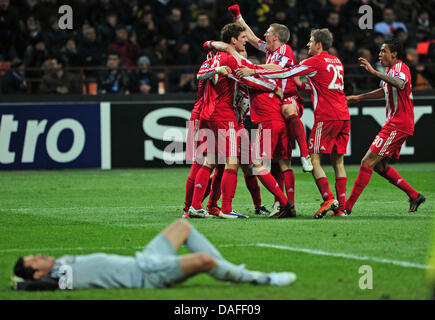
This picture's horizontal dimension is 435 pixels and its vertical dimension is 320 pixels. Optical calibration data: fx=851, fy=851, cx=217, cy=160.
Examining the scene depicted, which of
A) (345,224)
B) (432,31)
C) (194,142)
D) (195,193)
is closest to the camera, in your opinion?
(345,224)

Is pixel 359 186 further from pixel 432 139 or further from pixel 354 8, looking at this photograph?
pixel 354 8

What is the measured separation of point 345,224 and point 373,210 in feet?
5.93

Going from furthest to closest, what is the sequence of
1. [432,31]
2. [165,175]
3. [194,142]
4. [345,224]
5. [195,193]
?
[432,31]
[165,175]
[194,142]
[195,193]
[345,224]

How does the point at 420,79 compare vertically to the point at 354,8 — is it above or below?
below

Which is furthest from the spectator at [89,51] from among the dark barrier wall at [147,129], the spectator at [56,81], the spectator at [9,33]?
the dark barrier wall at [147,129]

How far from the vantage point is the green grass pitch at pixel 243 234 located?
655 cm

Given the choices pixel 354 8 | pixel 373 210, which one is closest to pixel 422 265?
pixel 373 210

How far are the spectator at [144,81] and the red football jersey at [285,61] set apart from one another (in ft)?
25.8

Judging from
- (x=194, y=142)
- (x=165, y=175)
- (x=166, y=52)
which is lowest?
(x=165, y=175)

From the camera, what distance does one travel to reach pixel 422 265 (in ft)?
24.5

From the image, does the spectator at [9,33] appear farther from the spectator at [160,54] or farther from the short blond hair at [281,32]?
the short blond hair at [281,32]

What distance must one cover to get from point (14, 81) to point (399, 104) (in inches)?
404

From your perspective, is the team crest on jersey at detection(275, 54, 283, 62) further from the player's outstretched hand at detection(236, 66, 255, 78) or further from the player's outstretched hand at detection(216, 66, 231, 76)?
the player's outstretched hand at detection(216, 66, 231, 76)

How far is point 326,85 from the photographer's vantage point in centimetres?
1114
